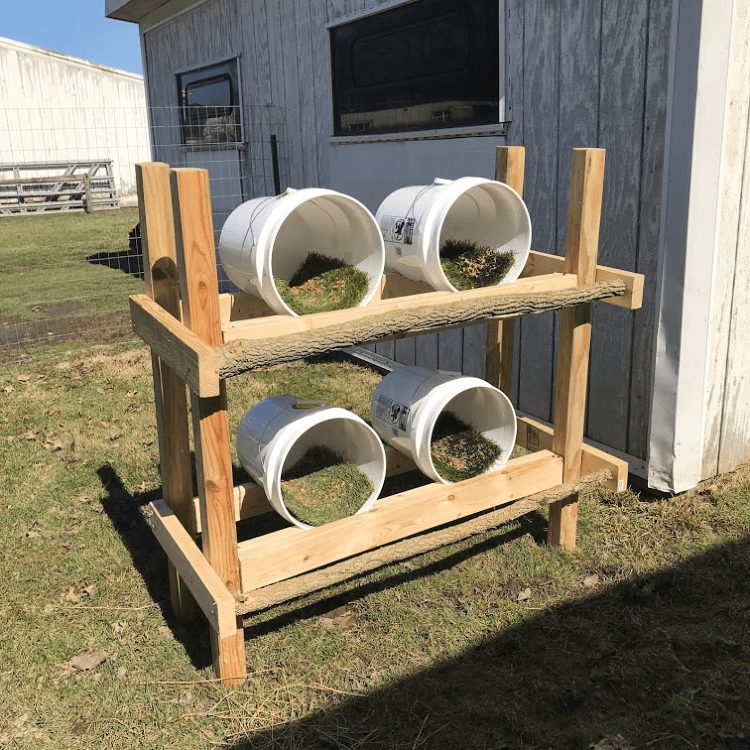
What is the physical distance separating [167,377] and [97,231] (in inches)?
606

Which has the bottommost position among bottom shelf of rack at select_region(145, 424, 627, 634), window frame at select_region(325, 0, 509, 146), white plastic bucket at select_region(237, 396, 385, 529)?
bottom shelf of rack at select_region(145, 424, 627, 634)

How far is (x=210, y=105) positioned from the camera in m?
9.41

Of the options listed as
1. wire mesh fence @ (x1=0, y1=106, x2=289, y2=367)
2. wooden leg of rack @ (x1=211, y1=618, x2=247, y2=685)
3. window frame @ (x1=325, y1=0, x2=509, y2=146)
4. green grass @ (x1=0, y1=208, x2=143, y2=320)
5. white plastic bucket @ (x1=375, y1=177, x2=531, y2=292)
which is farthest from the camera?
green grass @ (x1=0, y1=208, x2=143, y2=320)

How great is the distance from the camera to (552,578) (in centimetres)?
368

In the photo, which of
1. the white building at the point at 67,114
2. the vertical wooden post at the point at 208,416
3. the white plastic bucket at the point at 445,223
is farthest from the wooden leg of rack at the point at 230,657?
the white building at the point at 67,114

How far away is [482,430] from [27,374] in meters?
4.84

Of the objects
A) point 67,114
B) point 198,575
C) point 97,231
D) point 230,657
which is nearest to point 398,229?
point 198,575

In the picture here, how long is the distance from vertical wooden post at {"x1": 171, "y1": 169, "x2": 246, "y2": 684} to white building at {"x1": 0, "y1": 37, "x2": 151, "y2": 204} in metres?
24.1

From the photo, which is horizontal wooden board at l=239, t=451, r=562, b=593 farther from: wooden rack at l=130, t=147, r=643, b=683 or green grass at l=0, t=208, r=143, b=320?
green grass at l=0, t=208, r=143, b=320

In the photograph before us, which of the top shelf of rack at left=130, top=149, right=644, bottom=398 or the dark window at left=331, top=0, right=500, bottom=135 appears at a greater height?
the dark window at left=331, top=0, right=500, bottom=135

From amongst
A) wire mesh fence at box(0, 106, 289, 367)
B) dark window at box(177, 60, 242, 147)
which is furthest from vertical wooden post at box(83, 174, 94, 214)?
dark window at box(177, 60, 242, 147)

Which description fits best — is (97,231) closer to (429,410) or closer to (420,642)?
(429,410)

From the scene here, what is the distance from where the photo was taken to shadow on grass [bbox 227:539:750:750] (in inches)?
107

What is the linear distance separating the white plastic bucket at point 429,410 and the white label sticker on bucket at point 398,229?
0.69 meters
